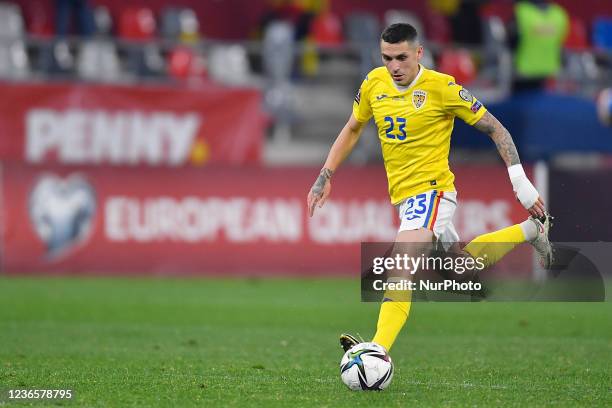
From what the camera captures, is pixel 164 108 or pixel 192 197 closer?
pixel 192 197

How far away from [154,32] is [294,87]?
3.75 m

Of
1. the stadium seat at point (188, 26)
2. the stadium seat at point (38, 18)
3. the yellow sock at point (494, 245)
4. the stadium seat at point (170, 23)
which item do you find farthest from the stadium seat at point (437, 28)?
the yellow sock at point (494, 245)

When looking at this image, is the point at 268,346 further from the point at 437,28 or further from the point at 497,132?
the point at 437,28

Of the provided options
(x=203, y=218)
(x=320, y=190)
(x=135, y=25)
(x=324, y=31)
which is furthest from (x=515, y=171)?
(x=135, y=25)

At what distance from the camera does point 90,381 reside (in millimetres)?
8328

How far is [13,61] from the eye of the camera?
20.0m

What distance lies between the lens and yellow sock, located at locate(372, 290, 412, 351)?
26.4 ft

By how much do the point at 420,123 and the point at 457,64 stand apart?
13.6 metres

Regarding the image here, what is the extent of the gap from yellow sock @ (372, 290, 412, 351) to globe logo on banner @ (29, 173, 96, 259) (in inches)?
401

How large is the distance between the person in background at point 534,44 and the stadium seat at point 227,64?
470cm

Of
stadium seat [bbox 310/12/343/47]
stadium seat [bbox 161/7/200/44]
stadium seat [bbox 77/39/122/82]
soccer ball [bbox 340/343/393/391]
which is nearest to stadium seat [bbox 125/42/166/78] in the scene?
stadium seat [bbox 77/39/122/82]

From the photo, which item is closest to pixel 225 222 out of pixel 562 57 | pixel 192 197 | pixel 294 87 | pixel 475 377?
pixel 192 197

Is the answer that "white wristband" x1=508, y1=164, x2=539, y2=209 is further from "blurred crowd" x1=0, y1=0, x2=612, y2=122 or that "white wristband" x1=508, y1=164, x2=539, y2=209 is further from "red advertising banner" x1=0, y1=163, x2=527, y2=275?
"blurred crowd" x1=0, y1=0, x2=612, y2=122

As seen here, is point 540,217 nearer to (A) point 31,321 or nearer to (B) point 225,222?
(A) point 31,321
